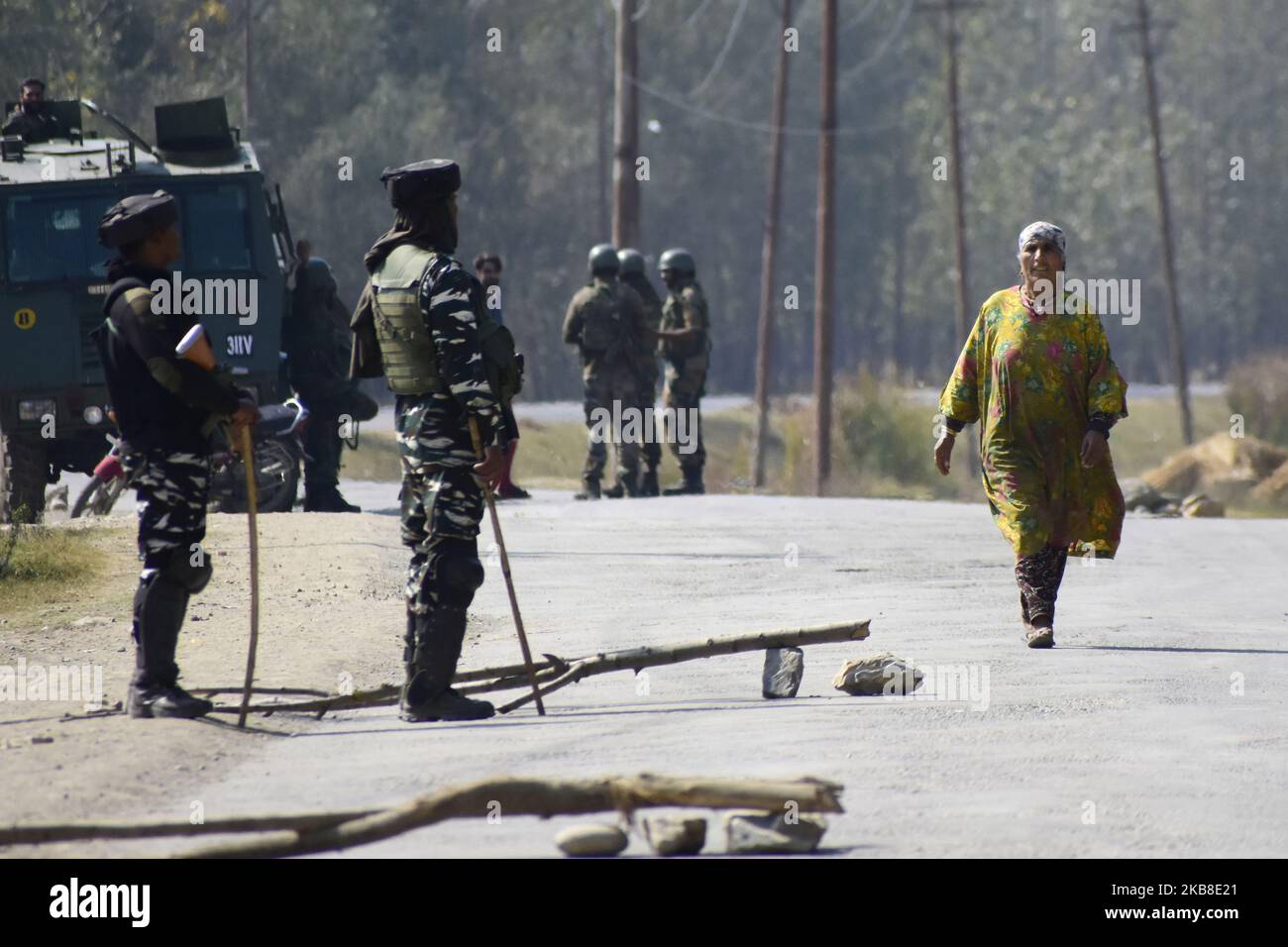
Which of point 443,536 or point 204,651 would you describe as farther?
point 204,651

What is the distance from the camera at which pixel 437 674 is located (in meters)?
7.71

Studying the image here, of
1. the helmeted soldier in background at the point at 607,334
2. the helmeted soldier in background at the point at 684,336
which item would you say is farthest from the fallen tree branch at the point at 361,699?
the helmeted soldier in background at the point at 684,336

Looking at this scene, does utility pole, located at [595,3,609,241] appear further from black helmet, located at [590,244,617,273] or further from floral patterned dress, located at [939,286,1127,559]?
floral patterned dress, located at [939,286,1127,559]

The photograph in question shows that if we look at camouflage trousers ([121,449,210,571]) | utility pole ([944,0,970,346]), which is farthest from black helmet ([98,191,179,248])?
utility pole ([944,0,970,346])

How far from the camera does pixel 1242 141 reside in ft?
264

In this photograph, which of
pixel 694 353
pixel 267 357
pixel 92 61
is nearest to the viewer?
pixel 267 357

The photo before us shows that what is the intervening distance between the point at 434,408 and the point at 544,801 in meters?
2.23

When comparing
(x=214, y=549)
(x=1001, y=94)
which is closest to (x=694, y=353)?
(x=214, y=549)

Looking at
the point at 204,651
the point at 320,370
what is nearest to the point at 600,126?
the point at 320,370

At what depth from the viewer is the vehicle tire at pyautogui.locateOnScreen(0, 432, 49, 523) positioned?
652 inches

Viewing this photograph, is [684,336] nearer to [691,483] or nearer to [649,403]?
[649,403]

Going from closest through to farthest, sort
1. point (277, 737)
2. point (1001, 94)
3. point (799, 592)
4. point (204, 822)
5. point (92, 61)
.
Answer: point (204, 822) < point (277, 737) < point (799, 592) < point (92, 61) < point (1001, 94)

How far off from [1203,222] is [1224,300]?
116 inches
